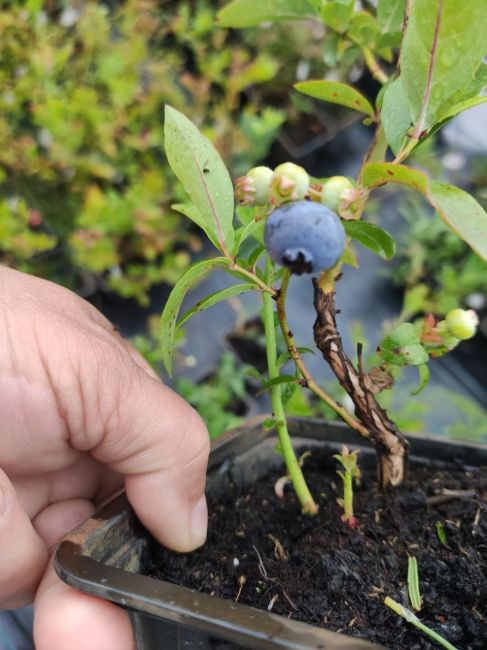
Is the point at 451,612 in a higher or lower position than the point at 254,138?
lower

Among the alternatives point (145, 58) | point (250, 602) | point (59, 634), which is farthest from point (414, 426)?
point (145, 58)

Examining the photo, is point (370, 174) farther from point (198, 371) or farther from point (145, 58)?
point (145, 58)

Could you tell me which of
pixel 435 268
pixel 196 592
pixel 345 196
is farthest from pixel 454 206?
pixel 435 268

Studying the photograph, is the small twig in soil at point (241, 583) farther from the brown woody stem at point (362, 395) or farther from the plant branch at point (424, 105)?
the plant branch at point (424, 105)

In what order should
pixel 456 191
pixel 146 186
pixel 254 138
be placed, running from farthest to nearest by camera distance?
pixel 254 138, pixel 146 186, pixel 456 191

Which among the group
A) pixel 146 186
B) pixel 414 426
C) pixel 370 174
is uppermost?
pixel 370 174

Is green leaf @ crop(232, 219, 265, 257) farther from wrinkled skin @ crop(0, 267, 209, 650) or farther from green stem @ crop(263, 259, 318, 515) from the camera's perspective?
wrinkled skin @ crop(0, 267, 209, 650)
